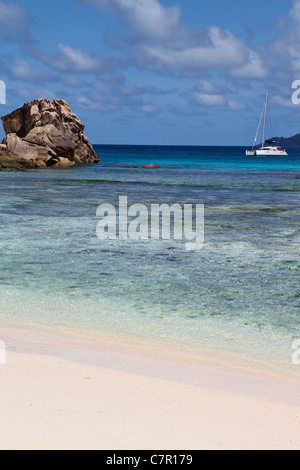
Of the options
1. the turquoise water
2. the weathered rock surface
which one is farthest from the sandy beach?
the weathered rock surface

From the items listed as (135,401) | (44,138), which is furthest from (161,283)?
(44,138)

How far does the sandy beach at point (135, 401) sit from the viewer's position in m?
4.15

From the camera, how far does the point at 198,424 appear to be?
14.5ft

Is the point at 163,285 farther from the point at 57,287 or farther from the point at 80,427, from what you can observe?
the point at 80,427

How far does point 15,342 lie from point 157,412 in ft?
8.21

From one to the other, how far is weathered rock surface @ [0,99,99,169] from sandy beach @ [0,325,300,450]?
4793 centimetres

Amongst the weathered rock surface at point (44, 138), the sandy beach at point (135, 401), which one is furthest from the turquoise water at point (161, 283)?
the weathered rock surface at point (44, 138)

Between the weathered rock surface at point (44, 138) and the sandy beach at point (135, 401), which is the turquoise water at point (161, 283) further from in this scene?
the weathered rock surface at point (44, 138)

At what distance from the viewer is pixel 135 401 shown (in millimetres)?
4852

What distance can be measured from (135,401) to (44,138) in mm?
60730

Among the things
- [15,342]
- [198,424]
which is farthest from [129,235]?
[198,424]

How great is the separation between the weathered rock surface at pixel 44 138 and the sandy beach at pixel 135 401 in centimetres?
4793

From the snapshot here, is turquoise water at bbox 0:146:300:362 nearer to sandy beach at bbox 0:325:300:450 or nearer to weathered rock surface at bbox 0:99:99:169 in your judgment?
sandy beach at bbox 0:325:300:450

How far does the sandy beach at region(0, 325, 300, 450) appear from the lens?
163 inches
